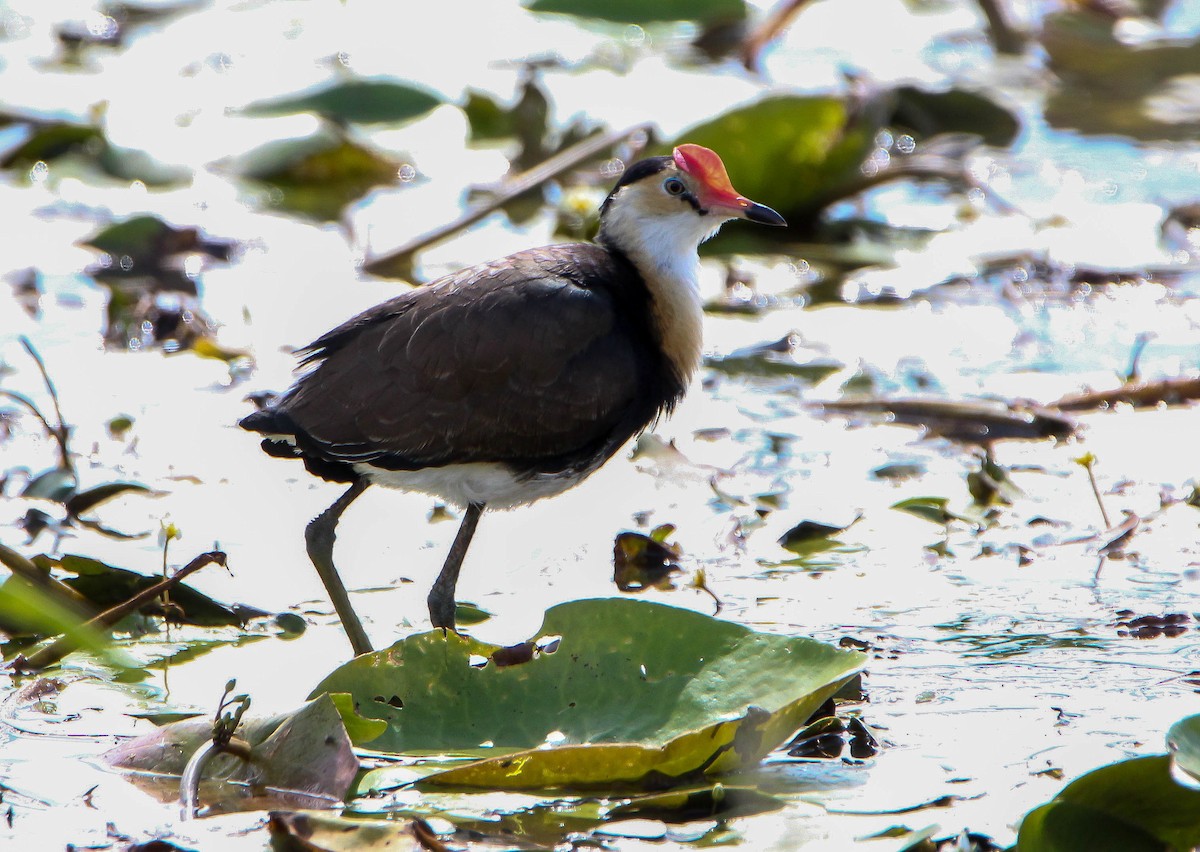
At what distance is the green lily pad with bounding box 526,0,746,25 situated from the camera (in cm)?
894

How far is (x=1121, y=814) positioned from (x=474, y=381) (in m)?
2.07

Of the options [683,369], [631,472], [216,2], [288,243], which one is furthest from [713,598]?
[216,2]

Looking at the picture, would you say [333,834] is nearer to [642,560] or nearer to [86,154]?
[642,560]

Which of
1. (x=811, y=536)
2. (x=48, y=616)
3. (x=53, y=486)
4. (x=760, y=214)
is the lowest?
(x=811, y=536)

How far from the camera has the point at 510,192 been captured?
6961mm

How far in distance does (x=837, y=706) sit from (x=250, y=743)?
1.38 m

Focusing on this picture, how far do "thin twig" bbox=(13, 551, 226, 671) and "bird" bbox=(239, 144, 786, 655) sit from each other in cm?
54

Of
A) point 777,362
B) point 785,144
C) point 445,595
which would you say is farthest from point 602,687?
point 785,144

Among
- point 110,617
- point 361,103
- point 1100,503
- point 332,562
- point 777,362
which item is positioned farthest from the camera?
point 361,103

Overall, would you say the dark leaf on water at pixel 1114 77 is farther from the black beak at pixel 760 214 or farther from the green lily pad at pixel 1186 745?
the green lily pad at pixel 1186 745

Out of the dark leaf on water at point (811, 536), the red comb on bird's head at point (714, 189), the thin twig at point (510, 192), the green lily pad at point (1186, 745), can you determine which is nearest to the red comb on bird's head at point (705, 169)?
the red comb on bird's head at point (714, 189)

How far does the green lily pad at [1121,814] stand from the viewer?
3.07 m

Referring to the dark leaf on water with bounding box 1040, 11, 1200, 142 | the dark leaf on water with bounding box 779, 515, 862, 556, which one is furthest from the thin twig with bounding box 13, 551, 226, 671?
the dark leaf on water with bounding box 1040, 11, 1200, 142

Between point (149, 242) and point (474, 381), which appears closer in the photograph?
point (474, 381)
